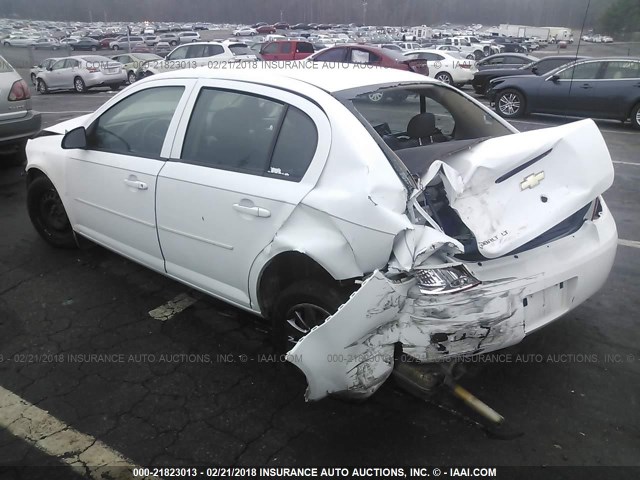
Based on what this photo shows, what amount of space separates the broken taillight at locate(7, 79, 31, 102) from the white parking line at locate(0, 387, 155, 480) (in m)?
5.38

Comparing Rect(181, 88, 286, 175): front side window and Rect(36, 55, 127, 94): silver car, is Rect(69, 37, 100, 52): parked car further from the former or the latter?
Rect(181, 88, 286, 175): front side window

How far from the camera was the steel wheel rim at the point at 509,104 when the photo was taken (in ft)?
41.0

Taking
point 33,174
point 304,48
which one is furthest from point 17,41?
point 33,174

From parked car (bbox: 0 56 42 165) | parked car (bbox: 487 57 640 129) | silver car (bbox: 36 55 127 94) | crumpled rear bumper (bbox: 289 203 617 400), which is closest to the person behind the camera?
crumpled rear bumper (bbox: 289 203 617 400)

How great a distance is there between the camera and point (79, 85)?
20578mm

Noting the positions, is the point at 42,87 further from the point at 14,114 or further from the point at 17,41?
the point at 17,41

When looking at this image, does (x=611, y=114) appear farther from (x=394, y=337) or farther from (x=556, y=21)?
(x=556, y=21)

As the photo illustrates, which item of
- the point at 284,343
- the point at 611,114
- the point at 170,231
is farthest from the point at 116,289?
the point at 611,114

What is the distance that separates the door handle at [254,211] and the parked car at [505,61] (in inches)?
696

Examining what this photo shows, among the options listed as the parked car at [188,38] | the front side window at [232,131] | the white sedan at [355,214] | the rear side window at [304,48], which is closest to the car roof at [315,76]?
the white sedan at [355,214]

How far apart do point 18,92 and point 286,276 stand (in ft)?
19.8

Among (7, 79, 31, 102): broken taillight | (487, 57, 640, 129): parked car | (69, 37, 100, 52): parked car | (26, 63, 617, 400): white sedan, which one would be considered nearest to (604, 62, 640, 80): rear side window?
(487, 57, 640, 129): parked car

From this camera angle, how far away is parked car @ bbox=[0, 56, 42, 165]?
681cm

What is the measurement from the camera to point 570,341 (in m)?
3.36
